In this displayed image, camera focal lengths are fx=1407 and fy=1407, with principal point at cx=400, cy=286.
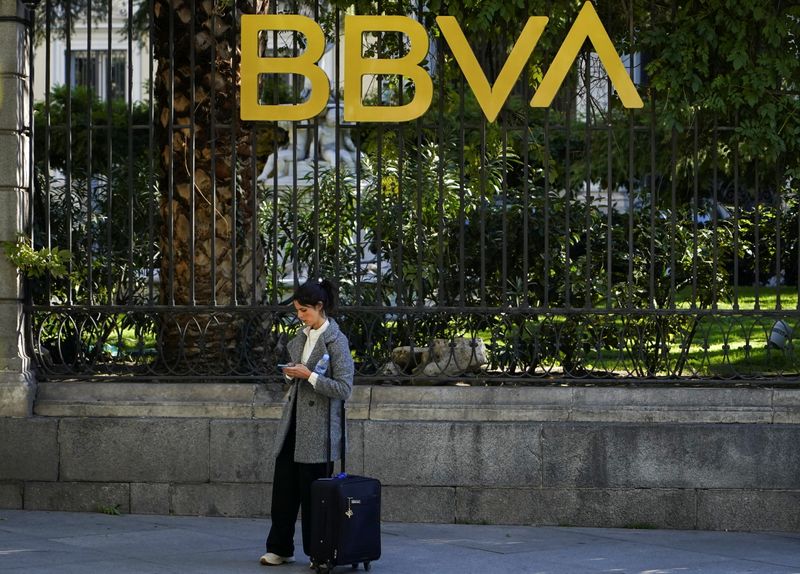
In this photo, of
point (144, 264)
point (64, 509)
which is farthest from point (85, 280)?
point (64, 509)

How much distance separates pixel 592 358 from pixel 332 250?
1914 mm

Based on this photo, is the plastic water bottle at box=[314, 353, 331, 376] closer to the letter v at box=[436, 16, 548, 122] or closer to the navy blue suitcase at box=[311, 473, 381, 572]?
the navy blue suitcase at box=[311, 473, 381, 572]

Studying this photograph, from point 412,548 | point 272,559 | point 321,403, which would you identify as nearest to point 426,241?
point 412,548

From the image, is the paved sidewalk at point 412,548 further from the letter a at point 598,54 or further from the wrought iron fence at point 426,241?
the letter a at point 598,54

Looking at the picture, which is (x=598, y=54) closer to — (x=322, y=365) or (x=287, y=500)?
(x=322, y=365)

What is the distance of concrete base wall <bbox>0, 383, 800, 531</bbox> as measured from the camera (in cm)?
874

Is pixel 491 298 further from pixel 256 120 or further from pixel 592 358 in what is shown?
pixel 256 120

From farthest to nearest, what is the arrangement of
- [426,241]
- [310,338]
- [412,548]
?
[426,241]
[412,548]
[310,338]

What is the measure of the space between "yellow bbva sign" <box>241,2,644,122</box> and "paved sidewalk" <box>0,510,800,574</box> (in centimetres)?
263

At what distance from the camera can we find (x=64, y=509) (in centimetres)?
905

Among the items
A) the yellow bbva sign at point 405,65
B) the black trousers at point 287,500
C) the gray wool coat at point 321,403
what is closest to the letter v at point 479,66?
the yellow bbva sign at point 405,65

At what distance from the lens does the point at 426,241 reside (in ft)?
31.4

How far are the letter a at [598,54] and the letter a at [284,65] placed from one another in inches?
54.7

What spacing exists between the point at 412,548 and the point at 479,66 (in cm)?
310
